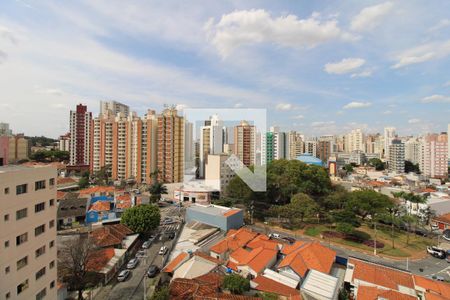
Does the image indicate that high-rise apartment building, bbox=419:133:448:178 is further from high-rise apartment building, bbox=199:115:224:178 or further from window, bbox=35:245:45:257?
window, bbox=35:245:45:257

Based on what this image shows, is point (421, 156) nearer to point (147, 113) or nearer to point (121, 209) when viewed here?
point (147, 113)

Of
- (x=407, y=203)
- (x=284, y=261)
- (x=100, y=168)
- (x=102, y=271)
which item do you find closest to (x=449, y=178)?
(x=407, y=203)

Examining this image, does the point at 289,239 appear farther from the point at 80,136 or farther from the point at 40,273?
the point at 80,136

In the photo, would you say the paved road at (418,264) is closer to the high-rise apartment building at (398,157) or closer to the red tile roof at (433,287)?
the red tile roof at (433,287)

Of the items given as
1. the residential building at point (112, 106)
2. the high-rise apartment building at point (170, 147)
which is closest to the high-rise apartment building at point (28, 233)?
the high-rise apartment building at point (170, 147)

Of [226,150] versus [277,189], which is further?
[226,150]
